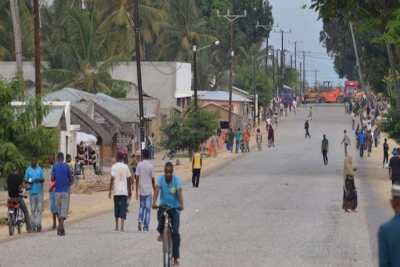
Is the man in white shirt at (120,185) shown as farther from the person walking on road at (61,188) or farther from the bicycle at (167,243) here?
the bicycle at (167,243)

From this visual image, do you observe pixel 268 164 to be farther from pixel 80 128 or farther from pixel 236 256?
pixel 236 256

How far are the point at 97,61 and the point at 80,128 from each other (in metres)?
19.3

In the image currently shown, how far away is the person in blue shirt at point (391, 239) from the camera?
25.4ft

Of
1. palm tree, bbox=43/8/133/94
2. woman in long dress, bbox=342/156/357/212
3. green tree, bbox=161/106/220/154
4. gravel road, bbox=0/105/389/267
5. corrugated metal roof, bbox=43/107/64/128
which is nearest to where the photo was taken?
gravel road, bbox=0/105/389/267

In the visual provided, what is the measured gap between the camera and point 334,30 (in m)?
128

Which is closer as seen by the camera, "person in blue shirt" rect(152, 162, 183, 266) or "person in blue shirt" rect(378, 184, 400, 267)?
"person in blue shirt" rect(378, 184, 400, 267)

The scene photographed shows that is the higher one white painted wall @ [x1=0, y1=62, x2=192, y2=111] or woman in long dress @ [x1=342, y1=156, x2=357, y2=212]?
white painted wall @ [x1=0, y1=62, x2=192, y2=111]

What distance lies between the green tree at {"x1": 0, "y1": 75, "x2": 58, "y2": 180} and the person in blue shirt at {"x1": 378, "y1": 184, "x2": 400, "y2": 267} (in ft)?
58.1

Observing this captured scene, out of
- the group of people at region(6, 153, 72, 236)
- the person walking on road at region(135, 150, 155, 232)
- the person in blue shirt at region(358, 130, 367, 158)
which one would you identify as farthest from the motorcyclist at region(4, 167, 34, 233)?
the person in blue shirt at region(358, 130, 367, 158)

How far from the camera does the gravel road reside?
1642 centimetres

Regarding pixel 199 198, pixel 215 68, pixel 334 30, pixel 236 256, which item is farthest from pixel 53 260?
pixel 334 30

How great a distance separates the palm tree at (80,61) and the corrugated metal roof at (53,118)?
66.7 feet

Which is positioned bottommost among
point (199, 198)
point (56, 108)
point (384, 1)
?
point (199, 198)

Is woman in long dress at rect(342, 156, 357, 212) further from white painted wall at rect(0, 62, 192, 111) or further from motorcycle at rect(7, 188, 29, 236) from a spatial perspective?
white painted wall at rect(0, 62, 192, 111)
